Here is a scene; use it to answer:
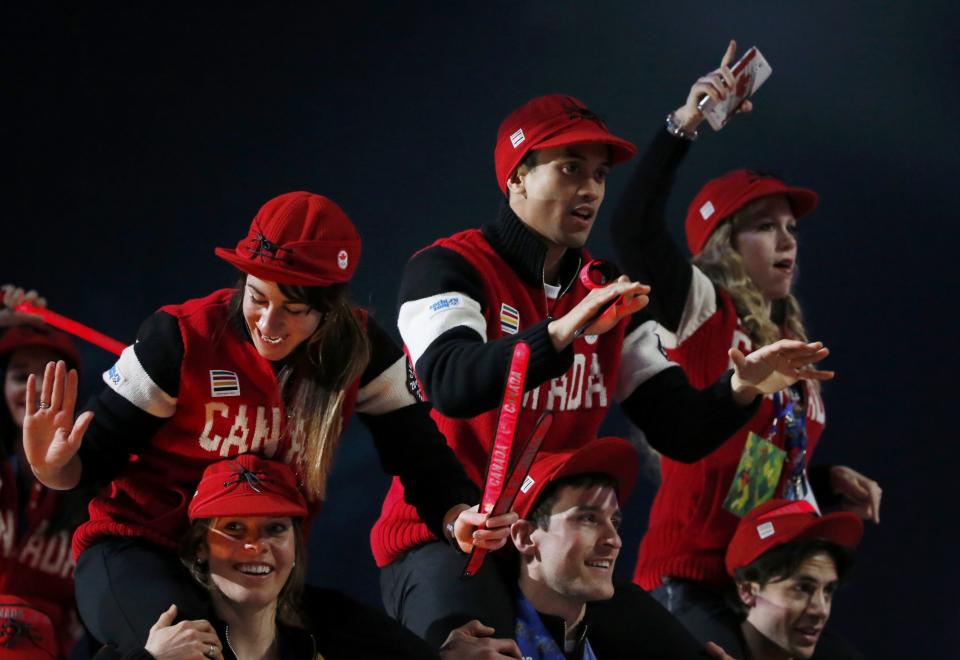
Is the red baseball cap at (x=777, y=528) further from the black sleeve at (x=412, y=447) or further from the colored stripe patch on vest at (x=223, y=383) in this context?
the colored stripe patch on vest at (x=223, y=383)

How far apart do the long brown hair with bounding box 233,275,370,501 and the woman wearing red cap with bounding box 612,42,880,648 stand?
0.76m

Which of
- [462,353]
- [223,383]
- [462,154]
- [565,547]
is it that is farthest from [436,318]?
[462,154]

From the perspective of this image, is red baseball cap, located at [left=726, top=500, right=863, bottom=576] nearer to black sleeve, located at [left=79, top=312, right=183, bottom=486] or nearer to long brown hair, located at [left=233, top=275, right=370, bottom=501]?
long brown hair, located at [left=233, top=275, right=370, bottom=501]

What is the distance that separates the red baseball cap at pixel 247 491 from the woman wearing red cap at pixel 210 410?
45 mm

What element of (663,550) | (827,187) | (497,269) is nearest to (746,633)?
(663,550)

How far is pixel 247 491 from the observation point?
2215mm

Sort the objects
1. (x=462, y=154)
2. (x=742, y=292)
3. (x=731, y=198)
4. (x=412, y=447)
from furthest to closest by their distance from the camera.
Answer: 1. (x=462, y=154)
2. (x=731, y=198)
3. (x=742, y=292)
4. (x=412, y=447)

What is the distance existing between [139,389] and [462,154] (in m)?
1.55

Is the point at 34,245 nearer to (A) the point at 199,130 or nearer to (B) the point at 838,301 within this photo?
(A) the point at 199,130

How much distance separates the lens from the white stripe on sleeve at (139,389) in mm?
2230

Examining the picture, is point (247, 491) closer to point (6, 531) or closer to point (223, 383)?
point (223, 383)

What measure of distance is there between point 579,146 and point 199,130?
121 centimetres

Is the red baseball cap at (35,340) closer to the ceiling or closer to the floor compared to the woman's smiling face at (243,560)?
closer to the ceiling

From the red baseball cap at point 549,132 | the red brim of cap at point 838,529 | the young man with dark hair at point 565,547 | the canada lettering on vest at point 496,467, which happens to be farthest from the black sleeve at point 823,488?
the canada lettering on vest at point 496,467
